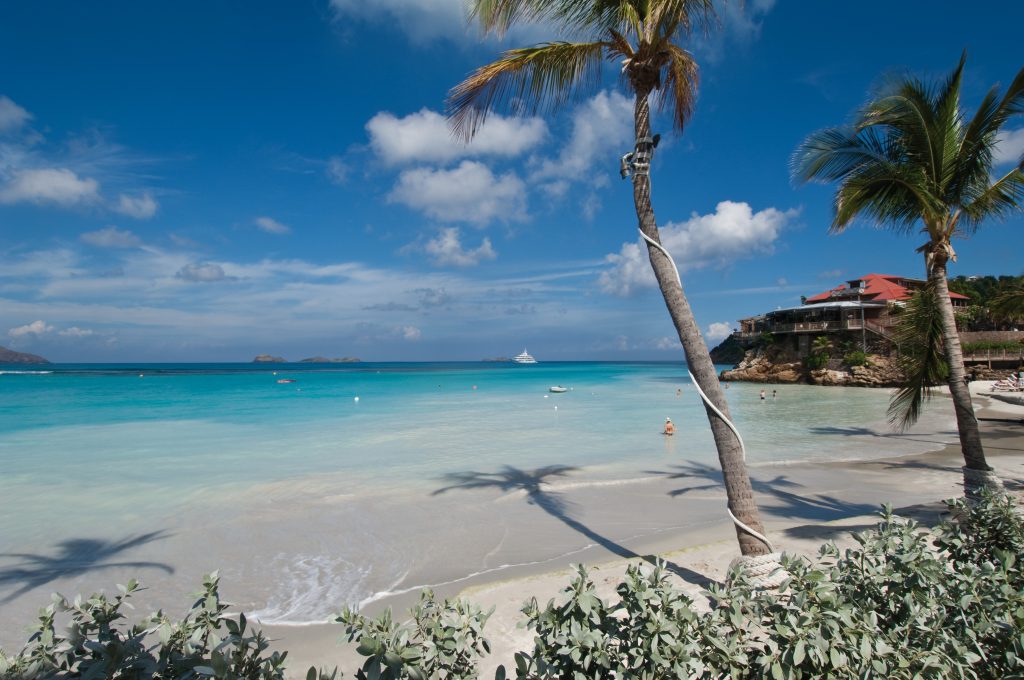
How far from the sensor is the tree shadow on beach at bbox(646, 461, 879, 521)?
867cm

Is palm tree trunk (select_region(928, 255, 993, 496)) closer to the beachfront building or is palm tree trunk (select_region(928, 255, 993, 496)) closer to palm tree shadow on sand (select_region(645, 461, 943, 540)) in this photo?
palm tree shadow on sand (select_region(645, 461, 943, 540))

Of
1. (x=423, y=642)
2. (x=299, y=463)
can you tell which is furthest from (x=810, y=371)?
(x=423, y=642)

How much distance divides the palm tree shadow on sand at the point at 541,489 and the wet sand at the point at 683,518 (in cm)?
3

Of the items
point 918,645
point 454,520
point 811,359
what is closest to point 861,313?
point 811,359

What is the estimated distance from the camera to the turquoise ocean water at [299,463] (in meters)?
7.39

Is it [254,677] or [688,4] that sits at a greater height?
[688,4]

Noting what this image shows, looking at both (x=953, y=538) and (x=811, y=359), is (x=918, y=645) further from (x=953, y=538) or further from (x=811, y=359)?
(x=811, y=359)

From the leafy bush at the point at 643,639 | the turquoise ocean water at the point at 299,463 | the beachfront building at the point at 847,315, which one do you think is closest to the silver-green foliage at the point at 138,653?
the leafy bush at the point at 643,639

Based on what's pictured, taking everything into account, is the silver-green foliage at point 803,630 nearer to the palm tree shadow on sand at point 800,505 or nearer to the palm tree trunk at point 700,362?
the palm tree trunk at point 700,362

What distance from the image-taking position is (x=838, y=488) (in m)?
10.4

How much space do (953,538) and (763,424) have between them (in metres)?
19.8

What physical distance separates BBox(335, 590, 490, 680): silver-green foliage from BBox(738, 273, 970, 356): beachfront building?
47.3 metres

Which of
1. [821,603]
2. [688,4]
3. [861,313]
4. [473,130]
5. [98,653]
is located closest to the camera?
[98,653]

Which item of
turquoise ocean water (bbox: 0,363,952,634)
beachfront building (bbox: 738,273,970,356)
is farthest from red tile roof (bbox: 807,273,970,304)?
turquoise ocean water (bbox: 0,363,952,634)
